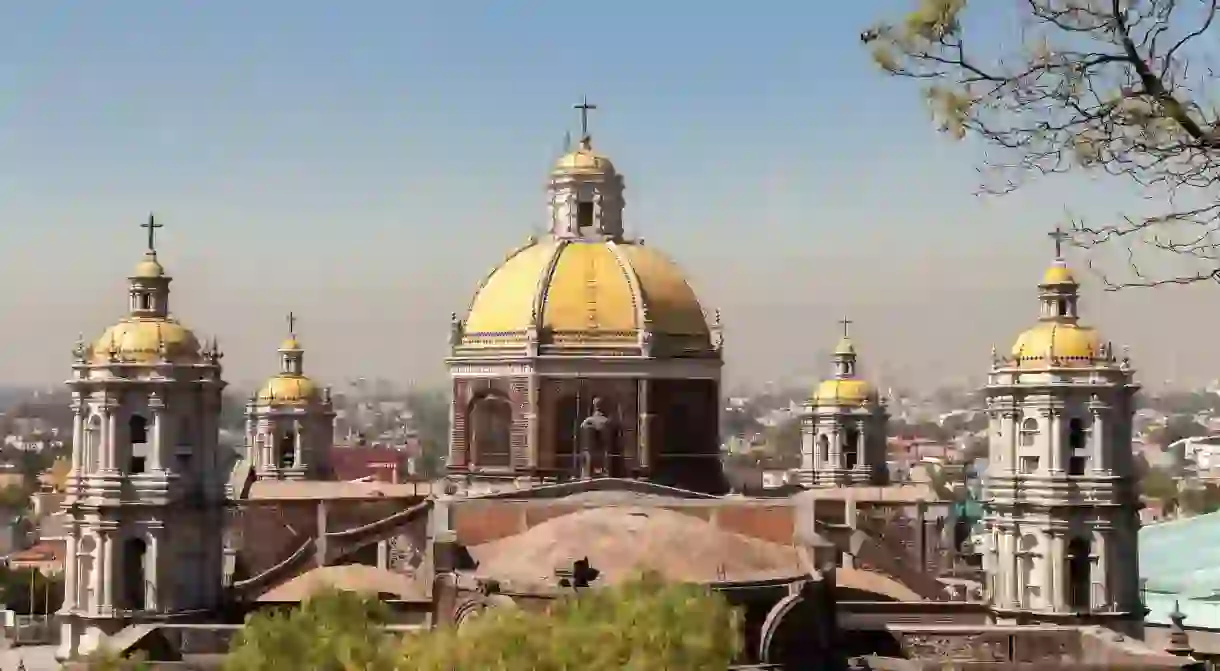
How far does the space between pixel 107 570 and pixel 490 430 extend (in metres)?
8.96

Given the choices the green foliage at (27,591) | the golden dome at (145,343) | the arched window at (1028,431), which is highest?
the golden dome at (145,343)

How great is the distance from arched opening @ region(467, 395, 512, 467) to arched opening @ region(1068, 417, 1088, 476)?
10.5 meters

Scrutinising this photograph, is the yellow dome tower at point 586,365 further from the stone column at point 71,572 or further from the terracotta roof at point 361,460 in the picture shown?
the terracotta roof at point 361,460

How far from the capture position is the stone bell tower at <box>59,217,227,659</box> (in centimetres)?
2928

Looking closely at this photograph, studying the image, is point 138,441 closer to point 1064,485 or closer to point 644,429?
point 644,429

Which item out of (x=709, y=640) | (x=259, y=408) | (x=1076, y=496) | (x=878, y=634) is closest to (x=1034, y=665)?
(x=878, y=634)

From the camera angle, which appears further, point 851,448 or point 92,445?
point 851,448

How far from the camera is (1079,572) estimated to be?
101ft

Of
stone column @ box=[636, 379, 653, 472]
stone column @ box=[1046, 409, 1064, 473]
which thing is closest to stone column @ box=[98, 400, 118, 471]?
stone column @ box=[636, 379, 653, 472]

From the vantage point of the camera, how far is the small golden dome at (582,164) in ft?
123

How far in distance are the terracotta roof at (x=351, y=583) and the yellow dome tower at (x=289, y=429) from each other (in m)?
13.7

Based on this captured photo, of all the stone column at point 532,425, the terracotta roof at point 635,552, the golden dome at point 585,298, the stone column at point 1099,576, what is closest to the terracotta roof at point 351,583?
the terracotta roof at point 635,552

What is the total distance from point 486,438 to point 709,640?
19.4 metres

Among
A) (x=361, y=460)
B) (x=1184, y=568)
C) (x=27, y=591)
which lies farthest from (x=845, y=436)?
(x=361, y=460)
